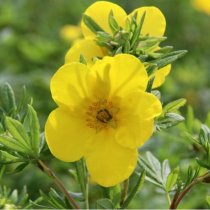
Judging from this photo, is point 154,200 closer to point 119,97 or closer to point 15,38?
point 119,97

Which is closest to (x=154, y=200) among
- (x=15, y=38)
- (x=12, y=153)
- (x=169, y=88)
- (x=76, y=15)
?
(x=169, y=88)

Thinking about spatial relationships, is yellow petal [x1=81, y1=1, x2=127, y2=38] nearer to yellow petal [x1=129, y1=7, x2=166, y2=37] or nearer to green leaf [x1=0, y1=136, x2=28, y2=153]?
yellow petal [x1=129, y1=7, x2=166, y2=37]

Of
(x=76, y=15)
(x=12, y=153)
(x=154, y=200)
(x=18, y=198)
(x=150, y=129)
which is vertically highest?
(x=150, y=129)

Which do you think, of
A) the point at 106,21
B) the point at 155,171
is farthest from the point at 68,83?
the point at 155,171

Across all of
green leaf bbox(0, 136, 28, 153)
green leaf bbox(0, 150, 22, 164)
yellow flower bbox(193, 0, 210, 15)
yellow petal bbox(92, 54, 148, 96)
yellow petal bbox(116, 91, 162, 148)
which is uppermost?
yellow petal bbox(92, 54, 148, 96)

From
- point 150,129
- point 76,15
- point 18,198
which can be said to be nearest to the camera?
point 150,129

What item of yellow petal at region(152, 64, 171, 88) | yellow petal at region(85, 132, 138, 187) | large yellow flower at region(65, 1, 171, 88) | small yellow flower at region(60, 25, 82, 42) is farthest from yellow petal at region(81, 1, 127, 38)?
small yellow flower at region(60, 25, 82, 42)

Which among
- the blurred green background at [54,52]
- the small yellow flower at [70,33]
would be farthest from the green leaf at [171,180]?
the small yellow flower at [70,33]
